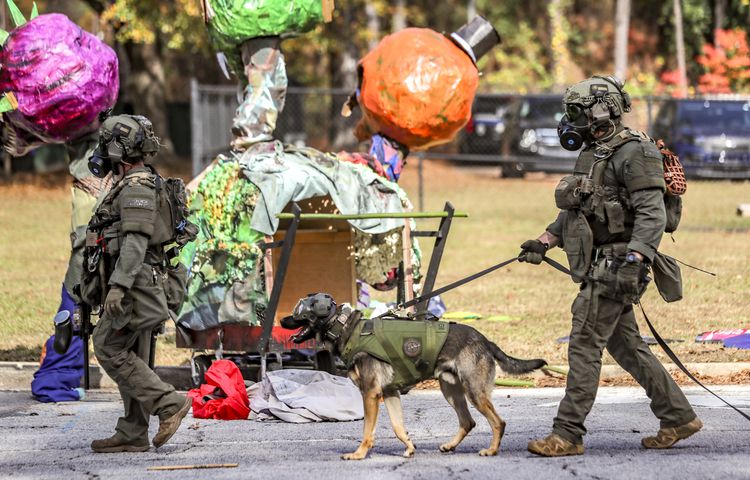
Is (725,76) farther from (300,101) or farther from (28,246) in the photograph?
(28,246)

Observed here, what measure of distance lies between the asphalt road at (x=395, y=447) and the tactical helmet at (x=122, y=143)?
1697 mm

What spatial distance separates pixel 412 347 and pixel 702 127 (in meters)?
17.4

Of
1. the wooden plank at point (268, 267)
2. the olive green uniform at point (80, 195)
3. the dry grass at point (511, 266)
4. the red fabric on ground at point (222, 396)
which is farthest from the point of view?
the dry grass at point (511, 266)

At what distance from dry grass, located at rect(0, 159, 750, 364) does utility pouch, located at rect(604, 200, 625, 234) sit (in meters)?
3.47

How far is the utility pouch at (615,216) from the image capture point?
684cm

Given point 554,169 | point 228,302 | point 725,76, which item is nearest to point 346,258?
point 228,302

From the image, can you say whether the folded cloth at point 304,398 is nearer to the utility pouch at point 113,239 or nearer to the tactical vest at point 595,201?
the utility pouch at point 113,239

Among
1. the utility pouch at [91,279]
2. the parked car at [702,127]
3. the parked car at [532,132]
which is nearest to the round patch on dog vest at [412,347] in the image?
the utility pouch at [91,279]

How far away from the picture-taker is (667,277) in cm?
705

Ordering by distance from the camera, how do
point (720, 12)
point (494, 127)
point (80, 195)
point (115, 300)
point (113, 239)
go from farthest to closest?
point (720, 12) → point (494, 127) → point (80, 195) → point (113, 239) → point (115, 300)

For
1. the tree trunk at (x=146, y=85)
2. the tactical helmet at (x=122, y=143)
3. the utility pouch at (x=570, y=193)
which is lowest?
the utility pouch at (x=570, y=193)

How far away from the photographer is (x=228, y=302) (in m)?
9.53

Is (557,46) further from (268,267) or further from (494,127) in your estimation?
(268,267)

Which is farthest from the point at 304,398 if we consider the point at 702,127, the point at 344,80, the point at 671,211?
the point at 344,80
